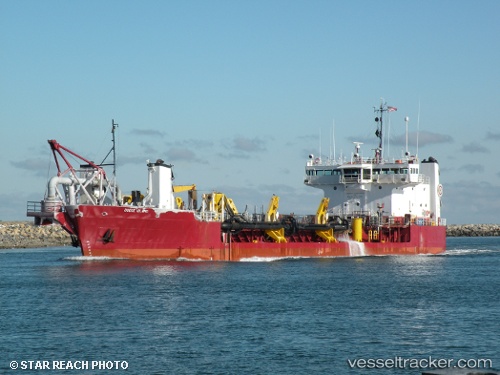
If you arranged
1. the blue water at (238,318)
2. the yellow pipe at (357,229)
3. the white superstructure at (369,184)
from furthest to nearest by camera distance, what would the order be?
the white superstructure at (369,184) → the yellow pipe at (357,229) → the blue water at (238,318)

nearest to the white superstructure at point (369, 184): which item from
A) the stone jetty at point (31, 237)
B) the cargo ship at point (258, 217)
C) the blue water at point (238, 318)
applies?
the cargo ship at point (258, 217)

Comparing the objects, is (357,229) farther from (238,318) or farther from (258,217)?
(238,318)

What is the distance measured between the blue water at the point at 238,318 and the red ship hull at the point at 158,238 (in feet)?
4.06

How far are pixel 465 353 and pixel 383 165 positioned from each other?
1635 inches

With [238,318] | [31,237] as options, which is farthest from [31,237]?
[238,318]

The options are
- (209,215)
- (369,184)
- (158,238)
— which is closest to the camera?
(158,238)

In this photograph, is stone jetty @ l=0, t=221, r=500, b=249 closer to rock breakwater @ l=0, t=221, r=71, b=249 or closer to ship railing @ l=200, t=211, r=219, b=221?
rock breakwater @ l=0, t=221, r=71, b=249

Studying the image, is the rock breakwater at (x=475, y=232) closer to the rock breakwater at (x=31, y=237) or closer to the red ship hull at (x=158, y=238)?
the rock breakwater at (x=31, y=237)

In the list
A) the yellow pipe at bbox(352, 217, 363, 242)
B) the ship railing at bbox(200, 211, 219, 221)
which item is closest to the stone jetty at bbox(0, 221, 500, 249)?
the ship railing at bbox(200, 211, 219, 221)

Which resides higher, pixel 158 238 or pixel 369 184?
pixel 369 184

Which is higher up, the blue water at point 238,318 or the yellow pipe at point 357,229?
the yellow pipe at point 357,229

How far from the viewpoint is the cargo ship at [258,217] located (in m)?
47.4

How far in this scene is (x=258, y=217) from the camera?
188 feet

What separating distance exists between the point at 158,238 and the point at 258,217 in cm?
1060
